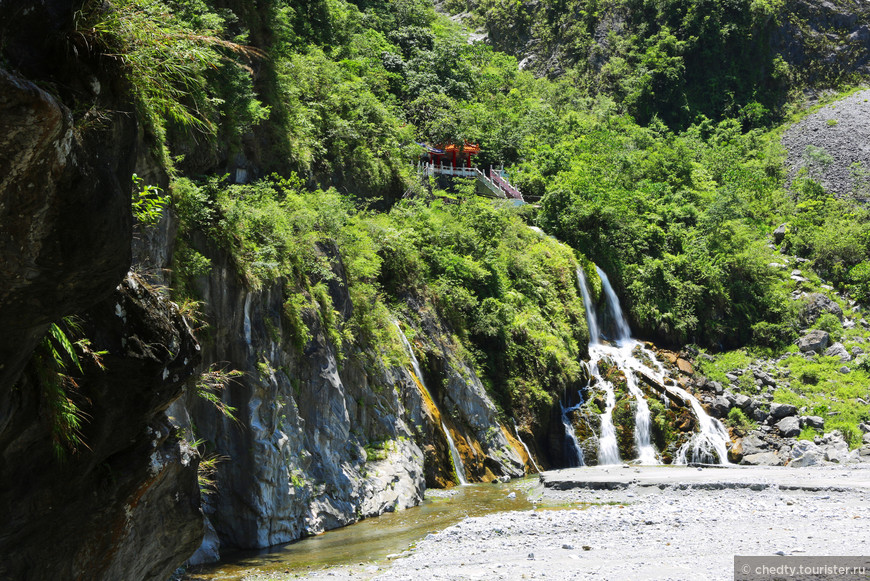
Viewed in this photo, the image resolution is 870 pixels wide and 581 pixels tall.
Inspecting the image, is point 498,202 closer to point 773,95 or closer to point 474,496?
point 474,496

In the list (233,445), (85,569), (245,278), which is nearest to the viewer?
(85,569)

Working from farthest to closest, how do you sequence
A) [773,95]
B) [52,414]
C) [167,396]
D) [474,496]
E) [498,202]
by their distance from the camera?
[773,95], [498,202], [474,496], [167,396], [52,414]

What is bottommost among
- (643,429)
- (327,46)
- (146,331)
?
(643,429)

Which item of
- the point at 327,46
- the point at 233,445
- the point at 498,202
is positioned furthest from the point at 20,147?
the point at 327,46

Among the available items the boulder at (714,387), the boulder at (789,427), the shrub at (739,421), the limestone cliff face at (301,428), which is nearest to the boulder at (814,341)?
the boulder at (714,387)

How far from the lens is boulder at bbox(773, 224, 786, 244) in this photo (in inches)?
1740

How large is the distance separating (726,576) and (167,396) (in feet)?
21.8

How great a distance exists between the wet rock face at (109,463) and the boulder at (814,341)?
1413 inches

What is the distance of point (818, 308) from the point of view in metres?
38.2

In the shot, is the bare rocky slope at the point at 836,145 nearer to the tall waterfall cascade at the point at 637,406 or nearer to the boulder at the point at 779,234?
the boulder at the point at 779,234

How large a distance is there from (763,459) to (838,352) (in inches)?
482

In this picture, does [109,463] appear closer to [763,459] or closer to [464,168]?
[763,459]

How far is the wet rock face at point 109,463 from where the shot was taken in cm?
470

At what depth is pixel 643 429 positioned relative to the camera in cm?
2614
